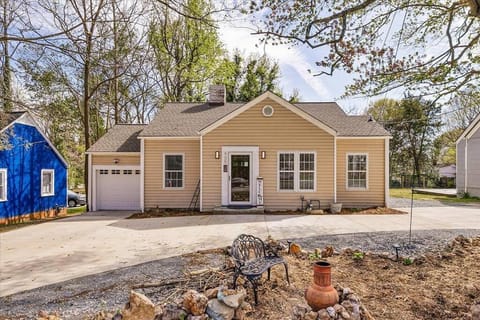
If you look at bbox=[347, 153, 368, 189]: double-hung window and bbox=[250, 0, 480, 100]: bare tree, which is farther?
bbox=[347, 153, 368, 189]: double-hung window

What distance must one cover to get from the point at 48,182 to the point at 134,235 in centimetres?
982

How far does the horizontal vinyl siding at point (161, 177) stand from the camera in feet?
39.2

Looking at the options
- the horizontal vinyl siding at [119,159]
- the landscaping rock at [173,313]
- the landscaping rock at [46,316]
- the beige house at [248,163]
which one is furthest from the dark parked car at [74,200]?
the landscaping rock at [173,313]

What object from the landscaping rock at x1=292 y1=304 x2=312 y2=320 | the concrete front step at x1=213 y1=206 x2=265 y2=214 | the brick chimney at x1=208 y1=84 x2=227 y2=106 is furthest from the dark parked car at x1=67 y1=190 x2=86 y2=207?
the landscaping rock at x1=292 y1=304 x2=312 y2=320

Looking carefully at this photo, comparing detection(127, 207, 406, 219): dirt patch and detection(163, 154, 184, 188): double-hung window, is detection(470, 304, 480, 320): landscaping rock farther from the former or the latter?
detection(163, 154, 184, 188): double-hung window

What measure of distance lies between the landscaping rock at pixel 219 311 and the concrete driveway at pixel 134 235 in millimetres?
2760

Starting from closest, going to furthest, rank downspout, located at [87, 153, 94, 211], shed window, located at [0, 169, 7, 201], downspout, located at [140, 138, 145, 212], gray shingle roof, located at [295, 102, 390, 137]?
1. shed window, located at [0, 169, 7, 201]
2. downspout, located at [140, 138, 145, 212]
3. gray shingle roof, located at [295, 102, 390, 137]
4. downspout, located at [87, 153, 94, 211]

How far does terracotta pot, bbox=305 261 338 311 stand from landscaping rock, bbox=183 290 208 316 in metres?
1.16

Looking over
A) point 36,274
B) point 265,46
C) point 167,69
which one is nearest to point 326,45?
point 265,46

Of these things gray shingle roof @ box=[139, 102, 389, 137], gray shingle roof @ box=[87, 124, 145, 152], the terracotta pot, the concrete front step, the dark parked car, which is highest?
gray shingle roof @ box=[139, 102, 389, 137]

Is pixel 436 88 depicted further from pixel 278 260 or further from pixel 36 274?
pixel 36 274

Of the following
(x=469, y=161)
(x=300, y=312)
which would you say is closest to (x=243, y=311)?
(x=300, y=312)

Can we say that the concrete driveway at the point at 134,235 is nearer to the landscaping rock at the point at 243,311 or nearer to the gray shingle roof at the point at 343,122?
the landscaping rock at the point at 243,311

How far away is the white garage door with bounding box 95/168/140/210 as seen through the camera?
12.7 m
